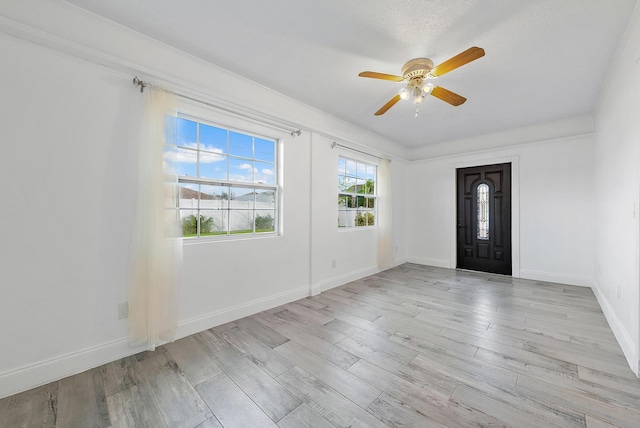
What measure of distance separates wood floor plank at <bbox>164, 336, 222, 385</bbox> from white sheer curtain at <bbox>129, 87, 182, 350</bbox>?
0.39 feet

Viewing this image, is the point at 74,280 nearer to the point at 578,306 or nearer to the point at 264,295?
the point at 264,295

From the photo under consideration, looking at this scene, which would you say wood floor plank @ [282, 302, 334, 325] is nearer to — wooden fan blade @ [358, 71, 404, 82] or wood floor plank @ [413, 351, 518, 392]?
wood floor plank @ [413, 351, 518, 392]

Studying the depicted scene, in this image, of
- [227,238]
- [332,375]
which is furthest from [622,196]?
[227,238]

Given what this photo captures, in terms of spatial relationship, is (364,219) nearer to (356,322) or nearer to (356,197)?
(356,197)

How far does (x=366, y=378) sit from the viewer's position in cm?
179

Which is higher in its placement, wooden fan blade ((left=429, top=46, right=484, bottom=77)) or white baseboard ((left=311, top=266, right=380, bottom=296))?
wooden fan blade ((left=429, top=46, right=484, bottom=77))

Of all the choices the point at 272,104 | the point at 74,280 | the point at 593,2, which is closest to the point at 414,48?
the point at 593,2

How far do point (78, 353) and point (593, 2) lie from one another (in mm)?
4498


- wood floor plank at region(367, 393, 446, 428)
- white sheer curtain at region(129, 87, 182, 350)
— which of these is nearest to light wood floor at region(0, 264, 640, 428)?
wood floor plank at region(367, 393, 446, 428)

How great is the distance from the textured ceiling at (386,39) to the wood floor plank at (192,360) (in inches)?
106

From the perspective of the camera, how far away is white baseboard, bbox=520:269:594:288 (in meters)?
3.90

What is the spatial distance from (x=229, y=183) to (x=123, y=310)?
148 centimetres

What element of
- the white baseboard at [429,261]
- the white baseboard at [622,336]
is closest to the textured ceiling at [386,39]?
the white baseboard at [622,336]

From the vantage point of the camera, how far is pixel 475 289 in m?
3.82
